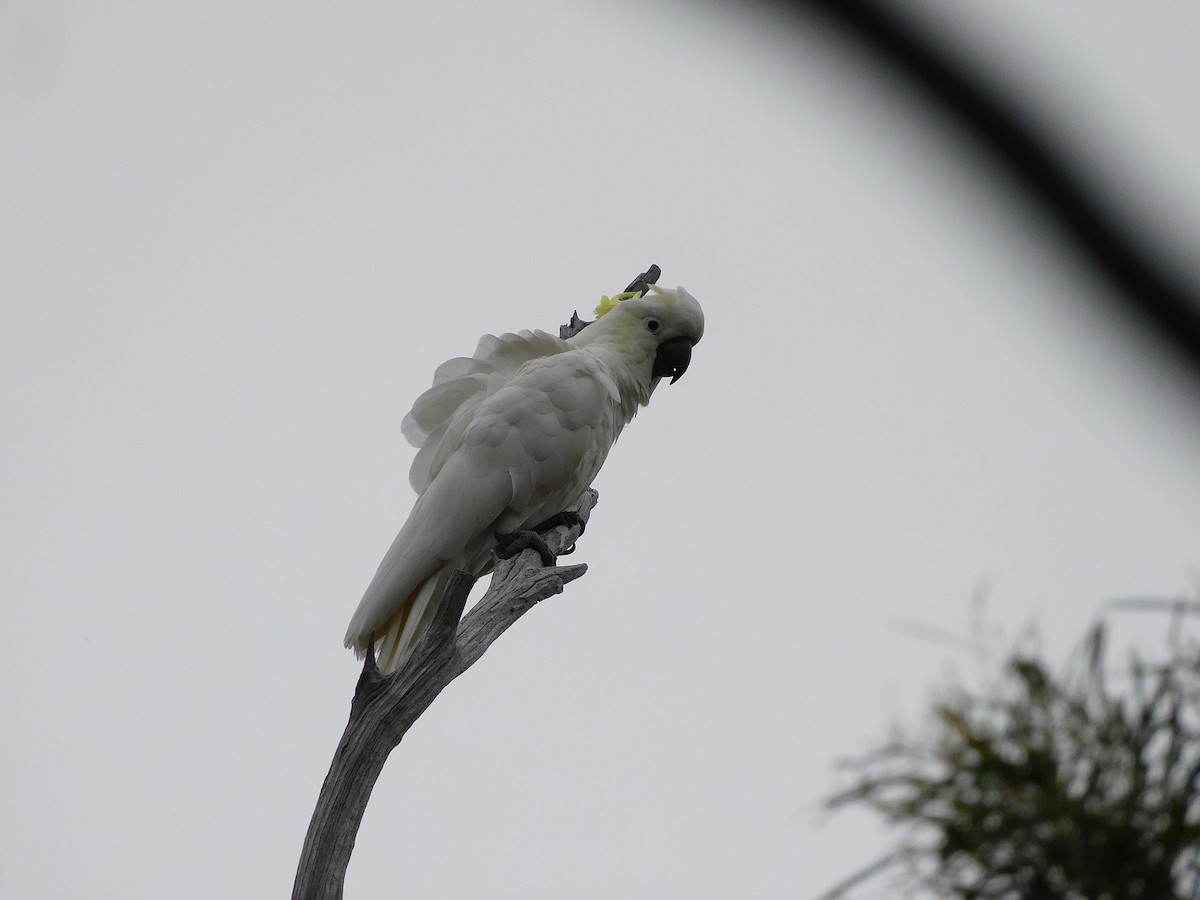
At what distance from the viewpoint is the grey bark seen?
2719 millimetres

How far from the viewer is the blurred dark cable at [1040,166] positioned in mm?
473

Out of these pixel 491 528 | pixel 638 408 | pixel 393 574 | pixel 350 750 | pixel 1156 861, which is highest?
pixel 638 408

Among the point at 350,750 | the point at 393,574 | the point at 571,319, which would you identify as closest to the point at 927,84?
the point at 350,750

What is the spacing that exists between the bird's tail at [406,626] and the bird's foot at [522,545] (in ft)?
0.68

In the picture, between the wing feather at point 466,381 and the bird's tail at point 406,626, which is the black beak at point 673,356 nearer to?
the wing feather at point 466,381

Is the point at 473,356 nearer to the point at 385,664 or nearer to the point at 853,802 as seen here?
the point at 385,664

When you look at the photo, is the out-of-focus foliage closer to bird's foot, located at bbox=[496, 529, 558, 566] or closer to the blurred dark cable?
the blurred dark cable

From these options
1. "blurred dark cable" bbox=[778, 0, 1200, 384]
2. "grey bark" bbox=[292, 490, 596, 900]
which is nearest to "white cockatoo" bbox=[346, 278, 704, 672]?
"grey bark" bbox=[292, 490, 596, 900]

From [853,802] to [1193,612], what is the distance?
338 mm

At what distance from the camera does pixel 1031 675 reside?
101 cm

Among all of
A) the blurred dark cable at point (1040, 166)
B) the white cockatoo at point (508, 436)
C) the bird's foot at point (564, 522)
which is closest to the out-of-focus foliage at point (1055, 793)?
the blurred dark cable at point (1040, 166)

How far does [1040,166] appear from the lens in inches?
18.7

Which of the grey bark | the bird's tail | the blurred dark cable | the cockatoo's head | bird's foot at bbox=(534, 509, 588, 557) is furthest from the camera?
the cockatoo's head

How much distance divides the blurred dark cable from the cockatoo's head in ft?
13.0
